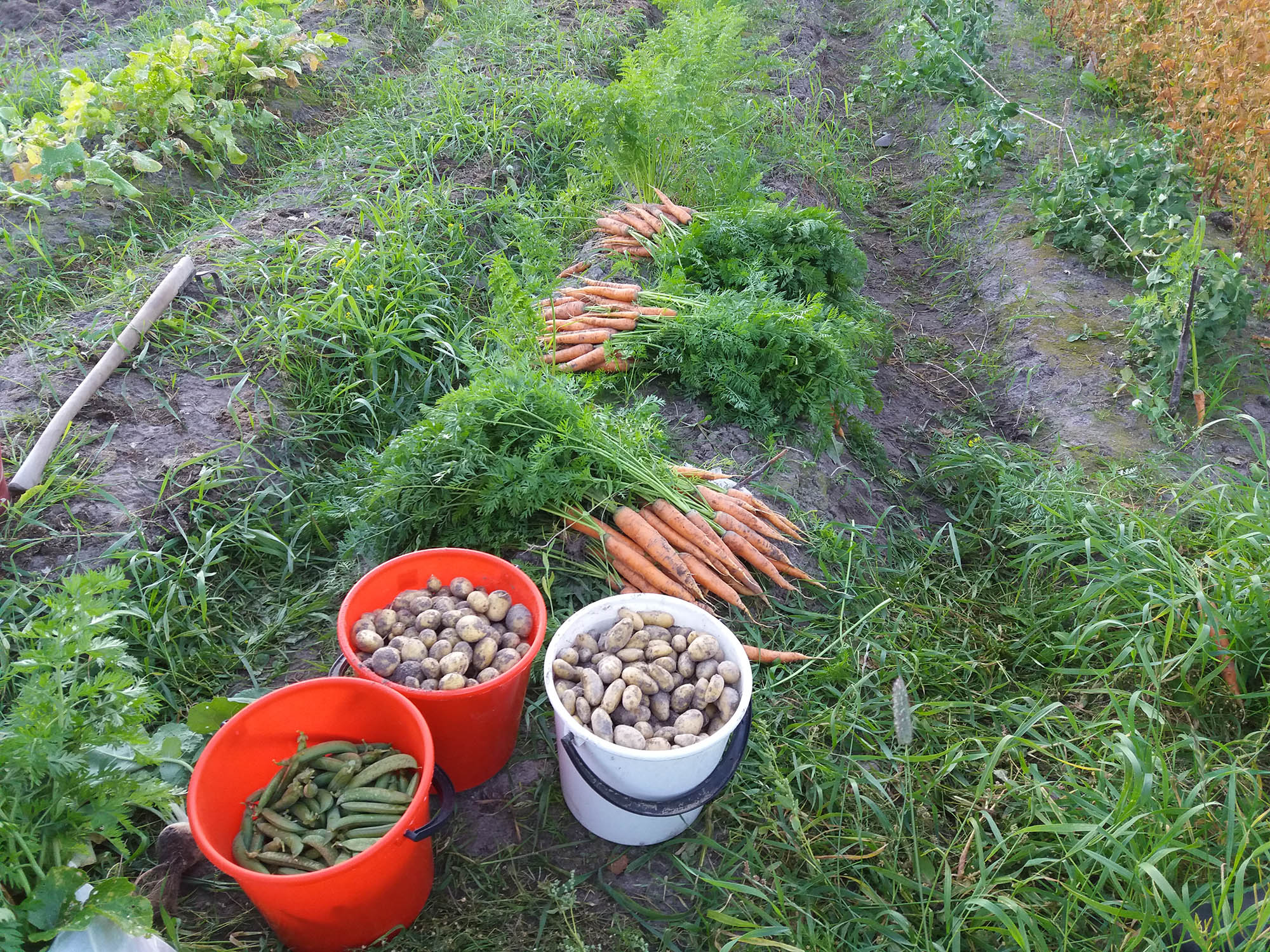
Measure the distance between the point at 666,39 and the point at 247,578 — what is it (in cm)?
388

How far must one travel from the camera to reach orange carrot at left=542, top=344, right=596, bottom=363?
349 centimetres

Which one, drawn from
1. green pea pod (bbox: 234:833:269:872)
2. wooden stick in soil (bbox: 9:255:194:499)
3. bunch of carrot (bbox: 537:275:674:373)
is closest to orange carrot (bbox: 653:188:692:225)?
bunch of carrot (bbox: 537:275:674:373)

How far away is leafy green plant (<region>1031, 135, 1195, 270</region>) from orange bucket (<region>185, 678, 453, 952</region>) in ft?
13.5

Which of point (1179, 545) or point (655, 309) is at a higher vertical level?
point (655, 309)

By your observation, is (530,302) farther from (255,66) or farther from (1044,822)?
(255,66)

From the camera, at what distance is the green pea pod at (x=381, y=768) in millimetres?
1926

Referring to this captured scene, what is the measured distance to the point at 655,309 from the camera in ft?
11.3

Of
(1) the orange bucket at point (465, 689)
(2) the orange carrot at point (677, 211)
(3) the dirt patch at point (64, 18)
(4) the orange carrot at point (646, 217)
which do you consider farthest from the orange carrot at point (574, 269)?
(3) the dirt patch at point (64, 18)

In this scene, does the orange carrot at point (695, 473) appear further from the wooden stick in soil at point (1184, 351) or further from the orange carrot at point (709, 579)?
the wooden stick in soil at point (1184, 351)

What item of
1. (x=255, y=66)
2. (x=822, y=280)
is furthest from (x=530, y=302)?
(x=255, y=66)

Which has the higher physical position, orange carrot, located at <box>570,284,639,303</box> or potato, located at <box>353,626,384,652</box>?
orange carrot, located at <box>570,284,639,303</box>

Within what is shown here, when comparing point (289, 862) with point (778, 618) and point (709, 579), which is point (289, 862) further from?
point (778, 618)

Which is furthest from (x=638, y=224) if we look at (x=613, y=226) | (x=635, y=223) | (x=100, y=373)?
(x=100, y=373)

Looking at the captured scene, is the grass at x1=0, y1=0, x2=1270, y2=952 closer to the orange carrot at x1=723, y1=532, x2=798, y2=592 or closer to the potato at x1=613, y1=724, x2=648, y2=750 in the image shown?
the orange carrot at x1=723, y1=532, x2=798, y2=592
